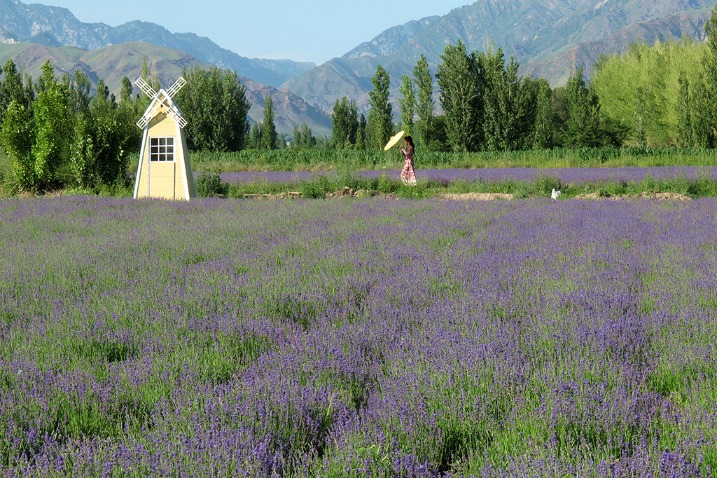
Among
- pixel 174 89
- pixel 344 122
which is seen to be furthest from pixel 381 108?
pixel 174 89

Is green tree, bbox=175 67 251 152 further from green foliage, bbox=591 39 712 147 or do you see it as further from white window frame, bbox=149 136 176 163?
white window frame, bbox=149 136 176 163

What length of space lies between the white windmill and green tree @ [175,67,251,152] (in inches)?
1287

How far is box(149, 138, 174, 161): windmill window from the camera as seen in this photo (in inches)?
643

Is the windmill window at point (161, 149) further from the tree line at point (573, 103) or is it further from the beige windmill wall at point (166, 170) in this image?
the tree line at point (573, 103)

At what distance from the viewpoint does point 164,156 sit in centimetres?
1638

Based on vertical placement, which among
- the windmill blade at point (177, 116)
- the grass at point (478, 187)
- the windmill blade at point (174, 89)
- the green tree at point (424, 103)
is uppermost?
the green tree at point (424, 103)

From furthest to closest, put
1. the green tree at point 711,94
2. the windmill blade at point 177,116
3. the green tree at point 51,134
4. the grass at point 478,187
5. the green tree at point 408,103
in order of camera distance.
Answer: the green tree at point 408,103, the green tree at point 711,94, the green tree at point 51,134, the grass at point 478,187, the windmill blade at point 177,116

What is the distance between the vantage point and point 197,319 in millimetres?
4352

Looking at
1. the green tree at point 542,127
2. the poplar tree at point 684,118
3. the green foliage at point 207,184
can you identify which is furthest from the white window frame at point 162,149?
the poplar tree at point 684,118

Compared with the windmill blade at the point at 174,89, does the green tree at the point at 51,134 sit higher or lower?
lower

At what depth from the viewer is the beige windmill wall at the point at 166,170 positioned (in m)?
16.0

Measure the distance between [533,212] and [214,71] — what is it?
4624cm

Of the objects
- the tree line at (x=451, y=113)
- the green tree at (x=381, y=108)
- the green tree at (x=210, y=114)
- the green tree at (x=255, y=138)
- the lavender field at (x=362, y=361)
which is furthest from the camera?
the green tree at (x=255, y=138)

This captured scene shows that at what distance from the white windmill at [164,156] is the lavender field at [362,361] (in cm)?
894
